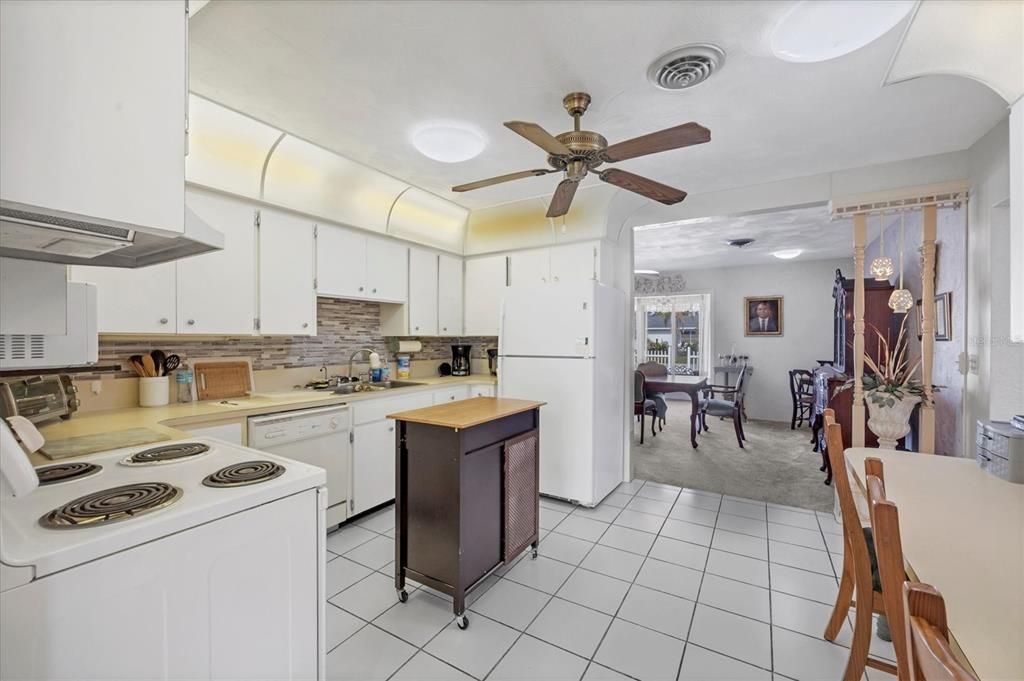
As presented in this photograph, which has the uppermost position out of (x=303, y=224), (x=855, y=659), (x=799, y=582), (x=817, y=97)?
(x=817, y=97)

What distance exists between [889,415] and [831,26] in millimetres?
2586

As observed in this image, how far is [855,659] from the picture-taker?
1538 millimetres

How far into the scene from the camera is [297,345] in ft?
10.8

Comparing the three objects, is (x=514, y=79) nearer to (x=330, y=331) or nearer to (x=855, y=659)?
(x=330, y=331)

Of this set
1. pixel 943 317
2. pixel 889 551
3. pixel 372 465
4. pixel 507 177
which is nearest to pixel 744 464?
pixel 943 317

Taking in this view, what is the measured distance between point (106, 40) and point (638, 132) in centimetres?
236

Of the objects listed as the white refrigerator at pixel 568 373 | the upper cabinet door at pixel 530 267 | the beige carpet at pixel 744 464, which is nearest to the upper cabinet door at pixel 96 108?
the white refrigerator at pixel 568 373

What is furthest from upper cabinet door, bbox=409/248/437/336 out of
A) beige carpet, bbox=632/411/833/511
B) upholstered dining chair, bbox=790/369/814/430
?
upholstered dining chair, bbox=790/369/814/430

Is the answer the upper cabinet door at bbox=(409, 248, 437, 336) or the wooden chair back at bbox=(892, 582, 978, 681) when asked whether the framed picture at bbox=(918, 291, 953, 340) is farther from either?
the upper cabinet door at bbox=(409, 248, 437, 336)

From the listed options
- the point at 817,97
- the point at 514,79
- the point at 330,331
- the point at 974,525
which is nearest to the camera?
the point at 974,525

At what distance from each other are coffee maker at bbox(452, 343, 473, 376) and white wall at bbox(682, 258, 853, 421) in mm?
4925

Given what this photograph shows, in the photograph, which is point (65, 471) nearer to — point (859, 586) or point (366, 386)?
point (366, 386)

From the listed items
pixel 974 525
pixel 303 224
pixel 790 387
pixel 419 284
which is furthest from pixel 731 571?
pixel 790 387

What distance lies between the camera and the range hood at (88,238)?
807 millimetres
